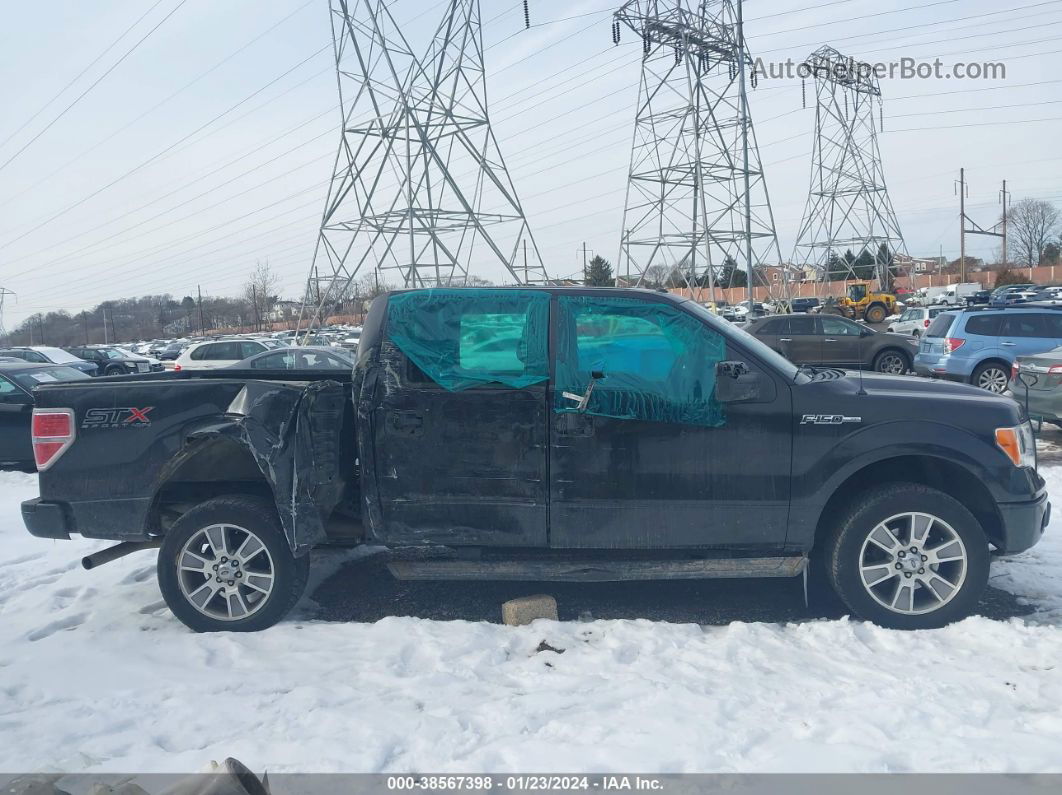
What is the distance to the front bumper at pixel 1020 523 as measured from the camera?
457cm

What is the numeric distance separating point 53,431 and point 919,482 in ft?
17.0

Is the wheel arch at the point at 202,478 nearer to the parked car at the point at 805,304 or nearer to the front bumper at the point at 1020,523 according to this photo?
the front bumper at the point at 1020,523

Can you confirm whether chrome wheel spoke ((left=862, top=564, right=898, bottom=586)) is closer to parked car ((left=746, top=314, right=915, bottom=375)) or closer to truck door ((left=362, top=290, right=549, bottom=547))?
truck door ((left=362, top=290, right=549, bottom=547))

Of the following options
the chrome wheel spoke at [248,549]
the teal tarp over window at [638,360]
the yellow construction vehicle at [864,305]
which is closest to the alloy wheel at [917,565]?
the teal tarp over window at [638,360]

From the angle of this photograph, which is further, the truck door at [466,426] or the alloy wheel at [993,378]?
the alloy wheel at [993,378]

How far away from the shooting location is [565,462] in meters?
4.64

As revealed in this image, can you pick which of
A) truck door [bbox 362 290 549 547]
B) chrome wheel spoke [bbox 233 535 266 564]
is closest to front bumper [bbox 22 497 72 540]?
chrome wheel spoke [bbox 233 535 266 564]

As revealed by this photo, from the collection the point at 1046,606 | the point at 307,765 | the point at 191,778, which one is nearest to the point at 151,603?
the point at 307,765

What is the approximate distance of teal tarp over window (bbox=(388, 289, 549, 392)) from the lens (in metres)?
4.71

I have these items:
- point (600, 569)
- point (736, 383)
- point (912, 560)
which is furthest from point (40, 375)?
point (912, 560)

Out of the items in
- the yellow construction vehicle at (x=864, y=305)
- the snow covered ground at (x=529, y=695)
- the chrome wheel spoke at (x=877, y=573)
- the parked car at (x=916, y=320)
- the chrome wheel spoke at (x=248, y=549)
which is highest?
the yellow construction vehicle at (x=864, y=305)

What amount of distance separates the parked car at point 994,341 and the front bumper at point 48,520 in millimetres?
14338

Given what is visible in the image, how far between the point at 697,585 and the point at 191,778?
3.58m

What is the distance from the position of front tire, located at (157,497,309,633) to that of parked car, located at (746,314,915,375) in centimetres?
1650
